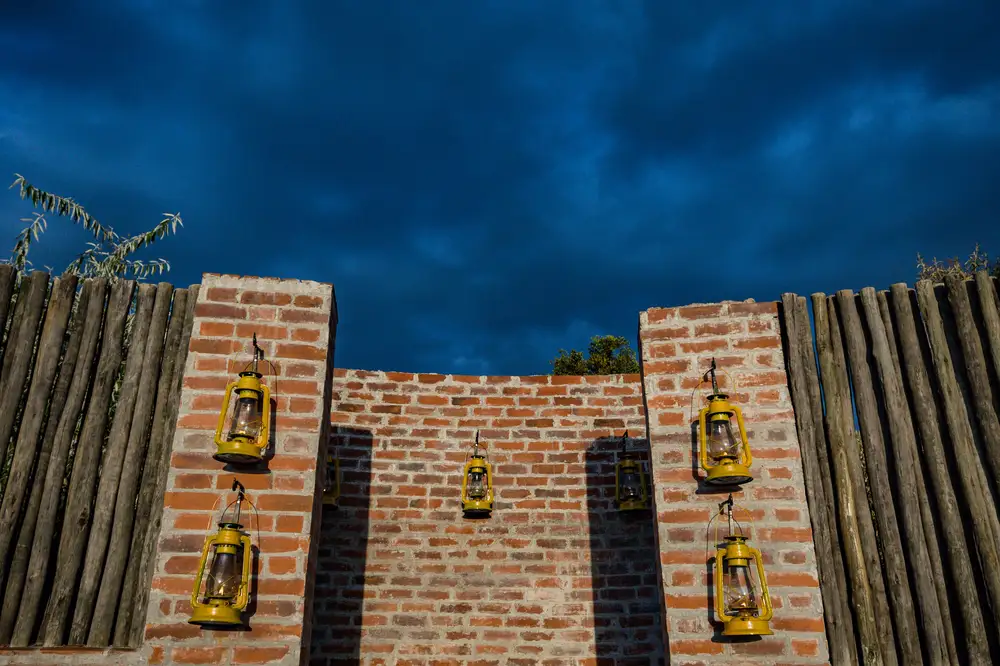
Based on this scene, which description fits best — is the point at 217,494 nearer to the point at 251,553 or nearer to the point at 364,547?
the point at 251,553

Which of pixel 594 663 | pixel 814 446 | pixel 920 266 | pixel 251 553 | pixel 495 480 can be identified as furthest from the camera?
pixel 920 266

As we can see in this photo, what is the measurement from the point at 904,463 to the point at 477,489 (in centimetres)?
260

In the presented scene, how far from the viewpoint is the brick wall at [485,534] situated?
454 centimetres

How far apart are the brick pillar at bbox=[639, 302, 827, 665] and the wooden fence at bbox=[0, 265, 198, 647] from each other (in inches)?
89.5

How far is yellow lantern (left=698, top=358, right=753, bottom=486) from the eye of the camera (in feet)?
9.74

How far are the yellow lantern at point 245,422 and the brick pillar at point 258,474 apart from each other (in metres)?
0.09

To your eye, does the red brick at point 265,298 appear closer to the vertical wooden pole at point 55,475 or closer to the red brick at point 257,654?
the vertical wooden pole at point 55,475

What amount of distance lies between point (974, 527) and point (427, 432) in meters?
3.26

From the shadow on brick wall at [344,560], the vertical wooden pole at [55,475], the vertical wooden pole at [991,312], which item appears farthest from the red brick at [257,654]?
the vertical wooden pole at [991,312]

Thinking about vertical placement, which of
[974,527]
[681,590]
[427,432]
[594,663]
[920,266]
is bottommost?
[594,663]

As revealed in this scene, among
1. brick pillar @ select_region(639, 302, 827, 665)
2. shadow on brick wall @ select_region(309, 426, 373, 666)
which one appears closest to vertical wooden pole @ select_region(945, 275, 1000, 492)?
brick pillar @ select_region(639, 302, 827, 665)

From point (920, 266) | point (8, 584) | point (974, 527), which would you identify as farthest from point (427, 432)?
point (920, 266)

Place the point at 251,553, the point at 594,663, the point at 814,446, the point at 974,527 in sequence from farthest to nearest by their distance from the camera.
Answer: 1. the point at 594,663
2. the point at 814,446
3. the point at 974,527
4. the point at 251,553

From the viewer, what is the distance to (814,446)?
10.7ft
